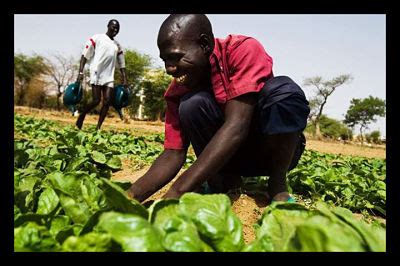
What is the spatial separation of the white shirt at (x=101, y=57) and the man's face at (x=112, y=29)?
9 cm

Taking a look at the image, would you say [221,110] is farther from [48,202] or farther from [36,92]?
[36,92]

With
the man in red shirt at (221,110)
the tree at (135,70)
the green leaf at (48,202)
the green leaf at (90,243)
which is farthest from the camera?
the tree at (135,70)

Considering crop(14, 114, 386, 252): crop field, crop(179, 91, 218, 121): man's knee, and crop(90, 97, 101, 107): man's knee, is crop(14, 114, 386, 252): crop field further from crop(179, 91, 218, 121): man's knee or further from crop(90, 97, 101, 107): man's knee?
crop(90, 97, 101, 107): man's knee

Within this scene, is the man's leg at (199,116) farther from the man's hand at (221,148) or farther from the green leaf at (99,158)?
the green leaf at (99,158)

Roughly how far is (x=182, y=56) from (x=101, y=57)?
582 cm

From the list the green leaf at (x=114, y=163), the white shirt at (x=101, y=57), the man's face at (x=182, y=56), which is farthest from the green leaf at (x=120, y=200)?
the white shirt at (x=101, y=57)

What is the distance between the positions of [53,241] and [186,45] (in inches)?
50.0

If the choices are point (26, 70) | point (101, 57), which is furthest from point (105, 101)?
point (26, 70)

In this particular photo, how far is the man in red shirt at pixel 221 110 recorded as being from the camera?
6.81ft

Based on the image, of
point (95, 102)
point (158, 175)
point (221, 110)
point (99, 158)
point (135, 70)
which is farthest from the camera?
point (135, 70)

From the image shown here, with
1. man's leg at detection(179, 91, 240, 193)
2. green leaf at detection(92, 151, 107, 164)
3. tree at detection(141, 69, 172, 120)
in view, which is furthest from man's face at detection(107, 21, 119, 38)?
tree at detection(141, 69, 172, 120)

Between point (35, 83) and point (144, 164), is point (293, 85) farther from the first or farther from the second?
point (35, 83)

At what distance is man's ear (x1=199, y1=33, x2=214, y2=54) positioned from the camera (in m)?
2.23

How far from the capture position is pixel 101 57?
761cm
